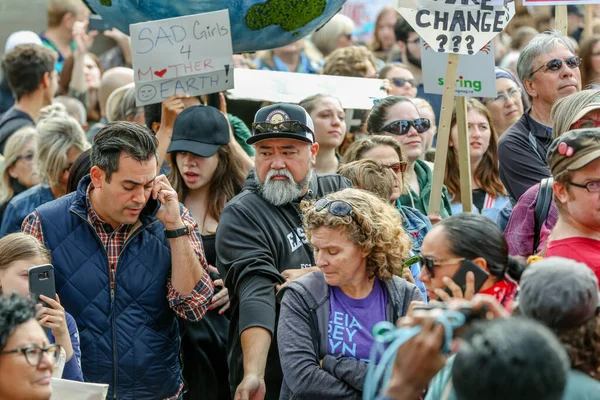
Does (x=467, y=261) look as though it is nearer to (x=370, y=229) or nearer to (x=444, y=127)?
(x=370, y=229)

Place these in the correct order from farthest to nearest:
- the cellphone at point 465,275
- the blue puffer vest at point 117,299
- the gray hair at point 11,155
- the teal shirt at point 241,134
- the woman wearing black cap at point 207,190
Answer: the gray hair at point 11,155
the teal shirt at point 241,134
the woman wearing black cap at point 207,190
the blue puffer vest at point 117,299
the cellphone at point 465,275

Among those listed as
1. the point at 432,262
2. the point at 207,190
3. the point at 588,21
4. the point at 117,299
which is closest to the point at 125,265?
the point at 117,299

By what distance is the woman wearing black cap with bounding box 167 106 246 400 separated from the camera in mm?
5309

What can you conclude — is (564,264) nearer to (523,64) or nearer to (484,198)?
(523,64)

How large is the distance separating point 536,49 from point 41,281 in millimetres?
3261

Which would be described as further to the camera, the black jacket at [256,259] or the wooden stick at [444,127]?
the wooden stick at [444,127]

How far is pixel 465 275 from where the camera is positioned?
3.42 metres

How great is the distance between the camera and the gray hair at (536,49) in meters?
5.79

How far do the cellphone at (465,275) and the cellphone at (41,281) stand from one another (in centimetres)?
173

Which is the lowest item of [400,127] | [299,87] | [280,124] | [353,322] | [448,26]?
[353,322]

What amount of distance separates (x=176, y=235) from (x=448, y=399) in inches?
84.4

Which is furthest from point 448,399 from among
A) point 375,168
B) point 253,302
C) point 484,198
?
point 484,198

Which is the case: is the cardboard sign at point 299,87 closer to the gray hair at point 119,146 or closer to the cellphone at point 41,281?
the gray hair at point 119,146

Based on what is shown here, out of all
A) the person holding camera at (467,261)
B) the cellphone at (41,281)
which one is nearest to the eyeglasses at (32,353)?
the cellphone at (41,281)
